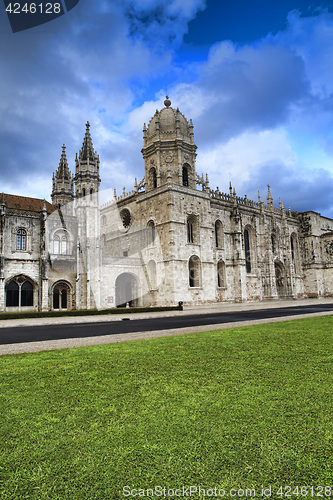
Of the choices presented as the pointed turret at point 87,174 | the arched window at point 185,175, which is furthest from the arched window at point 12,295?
the arched window at point 185,175

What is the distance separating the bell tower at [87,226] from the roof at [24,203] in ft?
13.0

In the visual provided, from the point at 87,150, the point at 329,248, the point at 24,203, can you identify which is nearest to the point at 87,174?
the point at 87,150

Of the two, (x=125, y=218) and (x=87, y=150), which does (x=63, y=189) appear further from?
(x=87, y=150)

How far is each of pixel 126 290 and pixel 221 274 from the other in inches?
480

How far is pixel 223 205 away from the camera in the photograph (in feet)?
142

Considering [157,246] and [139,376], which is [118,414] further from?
[157,246]

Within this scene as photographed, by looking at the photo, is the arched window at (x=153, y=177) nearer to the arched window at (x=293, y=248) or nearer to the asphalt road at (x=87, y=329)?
the asphalt road at (x=87, y=329)

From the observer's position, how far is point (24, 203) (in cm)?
3500

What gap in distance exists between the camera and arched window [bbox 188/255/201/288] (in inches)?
1499

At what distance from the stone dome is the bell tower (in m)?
8.68

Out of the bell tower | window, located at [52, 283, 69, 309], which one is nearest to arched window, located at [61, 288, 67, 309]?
window, located at [52, 283, 69, 309]

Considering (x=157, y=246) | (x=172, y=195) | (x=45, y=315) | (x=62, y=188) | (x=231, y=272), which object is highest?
(x=62, y=188)

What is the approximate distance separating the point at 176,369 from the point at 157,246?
31.5 m

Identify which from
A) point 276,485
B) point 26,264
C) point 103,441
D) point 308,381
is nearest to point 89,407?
point 103,441
